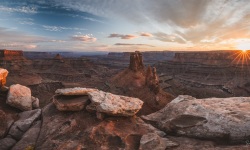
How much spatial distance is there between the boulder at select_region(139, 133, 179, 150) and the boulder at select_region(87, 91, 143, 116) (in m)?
1.96

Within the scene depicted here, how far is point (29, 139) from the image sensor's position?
10086mm

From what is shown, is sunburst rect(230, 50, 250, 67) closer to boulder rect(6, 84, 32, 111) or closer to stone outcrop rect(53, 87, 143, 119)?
stone outcrop rect(53, 87, 143, 119)

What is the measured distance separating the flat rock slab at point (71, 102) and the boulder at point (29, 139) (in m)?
1.75

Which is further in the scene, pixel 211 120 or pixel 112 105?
pixel 112 105

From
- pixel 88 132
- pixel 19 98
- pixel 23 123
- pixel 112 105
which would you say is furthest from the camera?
pixel 19 98

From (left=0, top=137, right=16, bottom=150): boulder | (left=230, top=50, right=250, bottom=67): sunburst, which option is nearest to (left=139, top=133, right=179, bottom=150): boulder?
(left=0, top=137, right=16, bottom=150): boulder

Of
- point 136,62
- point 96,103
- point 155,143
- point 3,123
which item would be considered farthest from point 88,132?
point 136,62

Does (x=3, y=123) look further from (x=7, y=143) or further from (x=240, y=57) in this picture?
(x=240, y=57)

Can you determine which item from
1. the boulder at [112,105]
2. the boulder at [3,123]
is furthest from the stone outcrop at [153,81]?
the boulder at [3,123]

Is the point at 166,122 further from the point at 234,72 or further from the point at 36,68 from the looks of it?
the point at 36,68

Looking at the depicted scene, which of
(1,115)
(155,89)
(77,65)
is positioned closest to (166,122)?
(1,115)

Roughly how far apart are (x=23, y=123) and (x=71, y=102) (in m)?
3.29

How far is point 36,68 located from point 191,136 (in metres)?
141

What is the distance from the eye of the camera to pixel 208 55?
15875 cm
